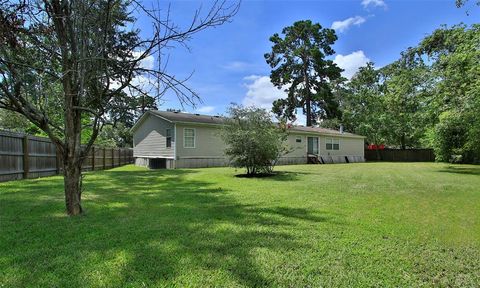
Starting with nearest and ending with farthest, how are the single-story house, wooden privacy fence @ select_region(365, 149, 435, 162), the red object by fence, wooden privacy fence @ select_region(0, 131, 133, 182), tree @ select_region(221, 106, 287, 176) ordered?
wooden privacy fence @ select_region(0, 131, 133, 182) < tree @ select_region(221, 106, 287, 176) < the single-story house < wooden privacy fence @ select_region(365, 149, 435, 162) < the red object by fence

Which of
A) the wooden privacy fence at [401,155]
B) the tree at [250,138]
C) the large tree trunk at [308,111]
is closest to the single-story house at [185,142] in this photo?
the tree at [250,138]

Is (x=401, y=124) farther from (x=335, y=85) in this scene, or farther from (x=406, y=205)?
(x=406, y=205)

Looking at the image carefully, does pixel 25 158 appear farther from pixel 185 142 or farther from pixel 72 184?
pixel 185 142

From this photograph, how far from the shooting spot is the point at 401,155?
31.8 metres

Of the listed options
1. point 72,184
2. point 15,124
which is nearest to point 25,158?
point 72,184

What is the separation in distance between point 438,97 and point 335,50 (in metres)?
22.4

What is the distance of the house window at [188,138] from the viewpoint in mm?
17656

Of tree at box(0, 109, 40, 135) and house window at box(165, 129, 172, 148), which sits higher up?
tree at box(0, 109, 40, 135)

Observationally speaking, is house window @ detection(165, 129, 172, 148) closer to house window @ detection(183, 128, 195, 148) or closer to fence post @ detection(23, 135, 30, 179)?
house window @ detection(183, 128, 195, 148)

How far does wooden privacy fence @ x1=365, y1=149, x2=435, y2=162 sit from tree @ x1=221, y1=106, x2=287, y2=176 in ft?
→ 79.9

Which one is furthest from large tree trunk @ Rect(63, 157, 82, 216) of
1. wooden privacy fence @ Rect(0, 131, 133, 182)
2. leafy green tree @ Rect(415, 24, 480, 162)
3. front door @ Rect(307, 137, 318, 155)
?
front door @ Rect(307, 137, 318, 155)

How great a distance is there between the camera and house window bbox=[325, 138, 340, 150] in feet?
87.6

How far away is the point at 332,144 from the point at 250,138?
56.6ft

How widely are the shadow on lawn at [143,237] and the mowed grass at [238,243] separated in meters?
0.01
